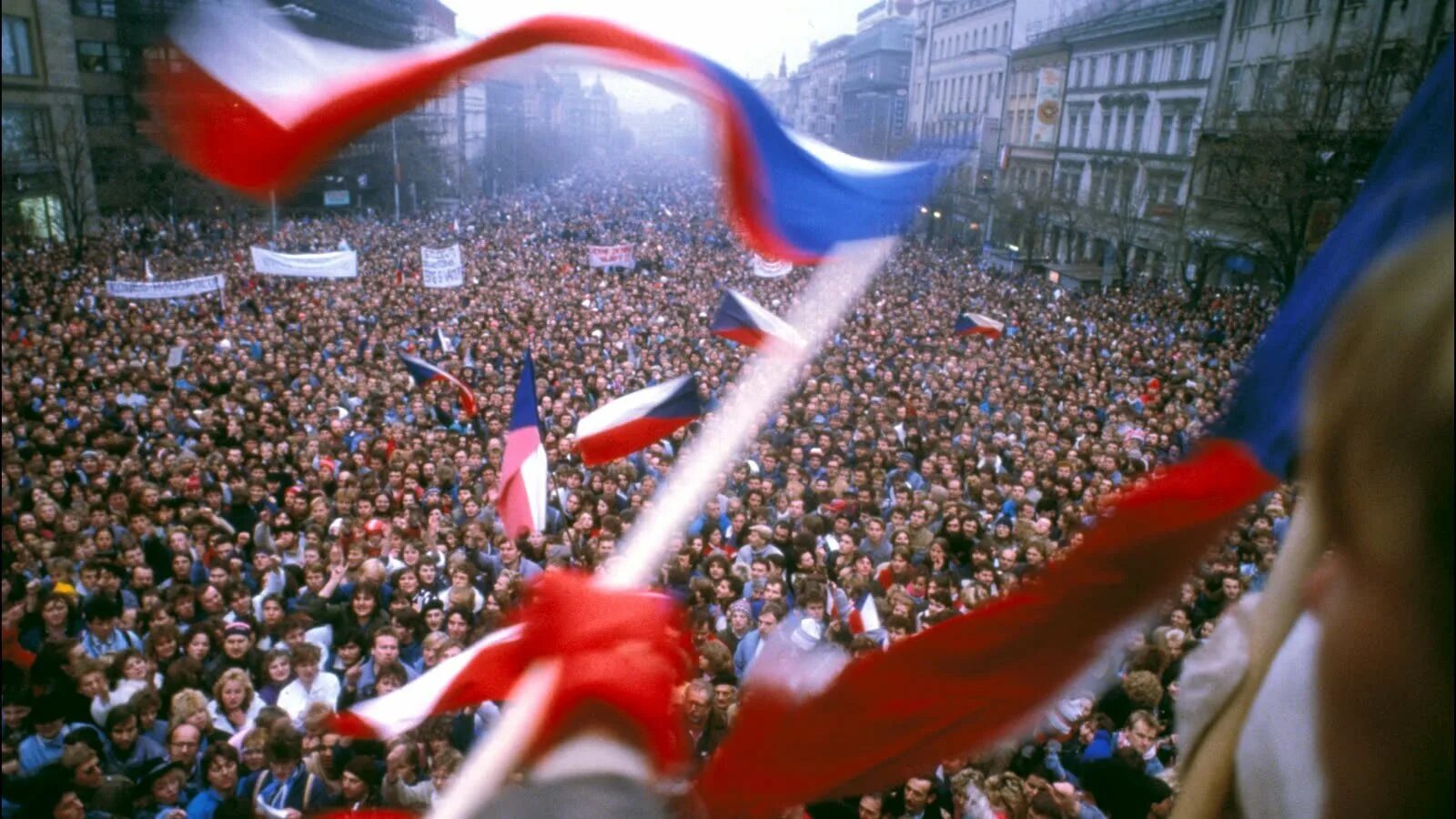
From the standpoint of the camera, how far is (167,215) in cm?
3816

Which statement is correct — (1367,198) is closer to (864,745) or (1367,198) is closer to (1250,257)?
(864,745)

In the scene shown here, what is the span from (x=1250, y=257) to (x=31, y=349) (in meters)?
29.9

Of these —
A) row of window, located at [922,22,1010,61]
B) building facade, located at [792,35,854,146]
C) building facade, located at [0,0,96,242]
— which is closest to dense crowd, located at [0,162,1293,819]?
building facade, located at [0,0,96,242]

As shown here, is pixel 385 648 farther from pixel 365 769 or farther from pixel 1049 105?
pixel 1049 105

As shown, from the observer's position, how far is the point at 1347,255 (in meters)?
1.38

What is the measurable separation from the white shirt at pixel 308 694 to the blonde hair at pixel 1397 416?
18.4ft

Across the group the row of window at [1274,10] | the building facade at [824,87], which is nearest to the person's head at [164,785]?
the row of window at [1274,10]

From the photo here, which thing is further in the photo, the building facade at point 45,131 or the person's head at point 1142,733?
the building facade at point 45,131

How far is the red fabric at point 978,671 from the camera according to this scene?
1.33 meters

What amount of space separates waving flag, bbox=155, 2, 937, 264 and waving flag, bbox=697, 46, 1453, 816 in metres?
1.37

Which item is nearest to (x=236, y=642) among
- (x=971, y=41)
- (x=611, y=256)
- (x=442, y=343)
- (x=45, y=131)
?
(x=442, y=343)

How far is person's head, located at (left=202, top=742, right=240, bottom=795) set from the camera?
451 centimetres

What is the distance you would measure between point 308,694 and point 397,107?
15.0 feet

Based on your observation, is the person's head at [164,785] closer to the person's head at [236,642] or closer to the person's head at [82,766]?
the person's head at [82,766]
